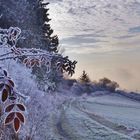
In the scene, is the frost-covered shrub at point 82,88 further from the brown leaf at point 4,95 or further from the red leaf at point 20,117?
the red leaf at point 20,117

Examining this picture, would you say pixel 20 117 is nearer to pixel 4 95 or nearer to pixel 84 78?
pixel 4 95

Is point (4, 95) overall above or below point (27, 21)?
below

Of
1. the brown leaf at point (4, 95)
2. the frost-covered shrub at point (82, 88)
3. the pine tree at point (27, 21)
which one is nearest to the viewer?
the brown leaf at point (4, 95)

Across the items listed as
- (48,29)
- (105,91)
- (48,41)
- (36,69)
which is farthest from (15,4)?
(105,91)

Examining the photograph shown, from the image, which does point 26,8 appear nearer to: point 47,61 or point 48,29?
point 48,29

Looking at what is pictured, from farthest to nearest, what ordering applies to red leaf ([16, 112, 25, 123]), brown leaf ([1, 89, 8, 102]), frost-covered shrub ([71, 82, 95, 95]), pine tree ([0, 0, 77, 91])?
frost-covered shrub ([71, 82, 95, 95]), pine tree ([0, 0, 77, 91]), brown leaf ([1, 89, 8, 102]), red leaf ([16, 112, 25, 123])

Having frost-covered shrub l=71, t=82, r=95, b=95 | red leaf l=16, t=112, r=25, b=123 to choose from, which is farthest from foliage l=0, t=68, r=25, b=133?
frost-covered shrub l=71, t=82, r=95, b=95

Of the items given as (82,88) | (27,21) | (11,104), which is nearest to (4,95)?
(11,104)

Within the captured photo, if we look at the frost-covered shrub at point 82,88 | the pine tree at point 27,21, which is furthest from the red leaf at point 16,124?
the frost-covered shrub at point 82,88

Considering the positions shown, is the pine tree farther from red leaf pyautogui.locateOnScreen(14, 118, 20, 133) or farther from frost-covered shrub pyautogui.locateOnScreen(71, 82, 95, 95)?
frost-covered shrub pyautogui.locateOnScreen(71, 82, 95, 95)

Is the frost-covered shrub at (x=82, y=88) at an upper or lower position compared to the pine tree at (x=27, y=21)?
lower

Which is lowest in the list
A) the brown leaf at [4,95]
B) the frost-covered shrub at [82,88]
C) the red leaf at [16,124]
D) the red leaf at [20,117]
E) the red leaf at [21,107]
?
the red leaf at [16,124]

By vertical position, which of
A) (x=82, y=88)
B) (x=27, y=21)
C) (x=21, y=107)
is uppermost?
(x=27, y=21)

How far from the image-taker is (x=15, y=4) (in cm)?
3450
